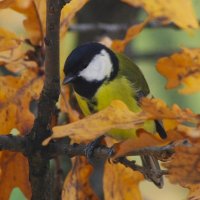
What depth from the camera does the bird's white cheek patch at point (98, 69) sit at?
3.54 feet

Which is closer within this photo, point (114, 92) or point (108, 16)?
point (114, 92)

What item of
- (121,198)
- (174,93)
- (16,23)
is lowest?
(174,93)

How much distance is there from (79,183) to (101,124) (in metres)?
0.29

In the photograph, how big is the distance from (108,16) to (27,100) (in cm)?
75

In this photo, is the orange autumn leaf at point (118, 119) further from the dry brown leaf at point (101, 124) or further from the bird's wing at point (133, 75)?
the bird's wing at point (133, 75)

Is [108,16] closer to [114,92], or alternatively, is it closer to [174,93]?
[114,92]

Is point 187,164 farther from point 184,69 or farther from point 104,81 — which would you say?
point 104,81

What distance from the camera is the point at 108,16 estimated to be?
1.48m

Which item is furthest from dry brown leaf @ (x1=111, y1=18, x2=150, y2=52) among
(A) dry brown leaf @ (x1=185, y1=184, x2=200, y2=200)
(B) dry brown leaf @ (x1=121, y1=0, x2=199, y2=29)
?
(A) dry brown leaf @ (x1=185, y1=184, x2=200, y2=200)

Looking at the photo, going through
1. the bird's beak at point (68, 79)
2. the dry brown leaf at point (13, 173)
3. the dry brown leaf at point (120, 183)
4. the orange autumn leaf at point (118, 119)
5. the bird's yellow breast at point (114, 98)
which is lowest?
the bird's yellow breast at point (114, 98)

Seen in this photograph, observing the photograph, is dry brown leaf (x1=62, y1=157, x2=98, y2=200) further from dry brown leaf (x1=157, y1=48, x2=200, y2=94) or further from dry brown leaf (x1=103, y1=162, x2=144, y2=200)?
dry brown leaf (x1=157, y1=48, x2=200, y2=94)

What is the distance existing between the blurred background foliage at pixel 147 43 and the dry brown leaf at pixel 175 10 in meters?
0.46

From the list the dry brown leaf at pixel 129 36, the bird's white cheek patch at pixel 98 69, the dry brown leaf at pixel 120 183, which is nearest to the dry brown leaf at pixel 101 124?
the dry brown leaf at pixel 120 183

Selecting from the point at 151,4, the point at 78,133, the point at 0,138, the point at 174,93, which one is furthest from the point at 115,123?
the point at 174,93
